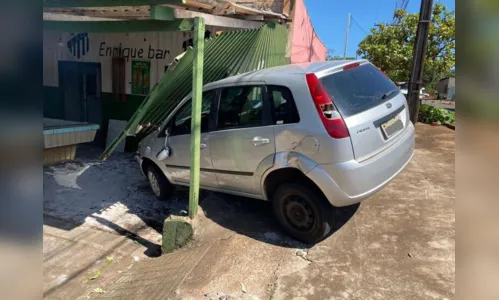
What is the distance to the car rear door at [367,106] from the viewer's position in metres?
3.59

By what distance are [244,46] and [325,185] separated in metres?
3.65

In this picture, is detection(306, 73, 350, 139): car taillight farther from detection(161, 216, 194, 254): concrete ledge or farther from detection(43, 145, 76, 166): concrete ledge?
detection(43, 145, 76, 166): concrete ledge

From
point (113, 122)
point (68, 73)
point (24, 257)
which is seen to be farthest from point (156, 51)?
point (24, 257)

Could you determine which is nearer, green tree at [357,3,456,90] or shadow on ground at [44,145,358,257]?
shadow on ground at [44,145,358,257]

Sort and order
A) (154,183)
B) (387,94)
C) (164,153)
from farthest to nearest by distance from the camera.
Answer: (154,183), (164,153), (387,94)

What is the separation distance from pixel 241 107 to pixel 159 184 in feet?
6.72

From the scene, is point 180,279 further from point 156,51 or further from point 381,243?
point 156,51

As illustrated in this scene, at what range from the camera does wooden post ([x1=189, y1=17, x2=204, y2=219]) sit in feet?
13.8

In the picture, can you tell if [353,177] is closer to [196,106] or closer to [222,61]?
[196,106]

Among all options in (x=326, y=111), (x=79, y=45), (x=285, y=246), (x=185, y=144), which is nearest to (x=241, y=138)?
(x=185, y=144)

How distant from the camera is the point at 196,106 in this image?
4.30 metres

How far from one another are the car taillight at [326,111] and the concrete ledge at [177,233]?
1.89m

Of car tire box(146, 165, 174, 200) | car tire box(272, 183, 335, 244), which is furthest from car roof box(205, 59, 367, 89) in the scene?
car tire box(146, 165, 174, 200)

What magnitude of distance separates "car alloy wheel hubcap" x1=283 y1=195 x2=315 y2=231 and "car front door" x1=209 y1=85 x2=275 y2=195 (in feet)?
1.43
